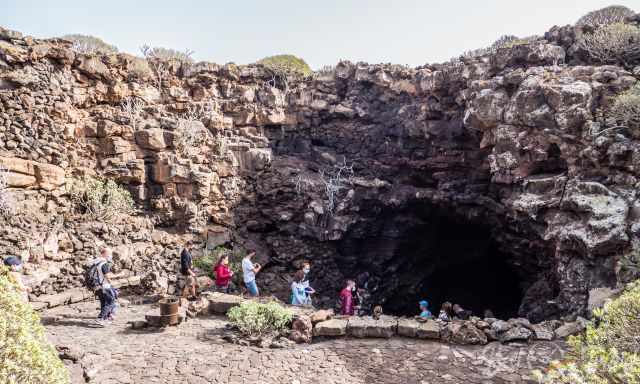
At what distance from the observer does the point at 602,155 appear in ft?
32.7

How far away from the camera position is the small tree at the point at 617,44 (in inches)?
463

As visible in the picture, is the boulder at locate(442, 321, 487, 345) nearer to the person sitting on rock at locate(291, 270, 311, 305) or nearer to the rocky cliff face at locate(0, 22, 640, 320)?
the rocky cliff face at locate(0, 22, 640, 320)

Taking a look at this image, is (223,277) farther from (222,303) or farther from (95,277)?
(95,277)

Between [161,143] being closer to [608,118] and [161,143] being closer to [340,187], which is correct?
[340,187]

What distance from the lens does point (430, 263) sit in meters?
17.8

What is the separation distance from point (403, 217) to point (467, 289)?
5811 mm

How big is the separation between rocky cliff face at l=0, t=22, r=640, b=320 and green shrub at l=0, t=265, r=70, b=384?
6924mm

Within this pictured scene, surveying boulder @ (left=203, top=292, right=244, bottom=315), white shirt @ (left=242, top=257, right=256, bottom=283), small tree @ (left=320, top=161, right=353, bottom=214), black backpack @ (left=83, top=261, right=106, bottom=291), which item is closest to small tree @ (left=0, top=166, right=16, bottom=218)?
black backpack @ (left=83, top=261, right=106, bottom=291)

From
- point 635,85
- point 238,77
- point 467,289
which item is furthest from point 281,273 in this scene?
point 635,85

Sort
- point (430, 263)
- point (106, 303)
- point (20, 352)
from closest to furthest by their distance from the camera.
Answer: point (20, 352), point (106, 303), point (430, 263)

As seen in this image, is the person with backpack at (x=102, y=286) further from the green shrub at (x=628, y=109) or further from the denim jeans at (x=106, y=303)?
the green shrub at (x=628, y=109)

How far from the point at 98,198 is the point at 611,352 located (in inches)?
486

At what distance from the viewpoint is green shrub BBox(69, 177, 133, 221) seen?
37.4ft

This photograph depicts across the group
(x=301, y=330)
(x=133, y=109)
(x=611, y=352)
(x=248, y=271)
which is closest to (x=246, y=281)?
(x=248, y=271)
